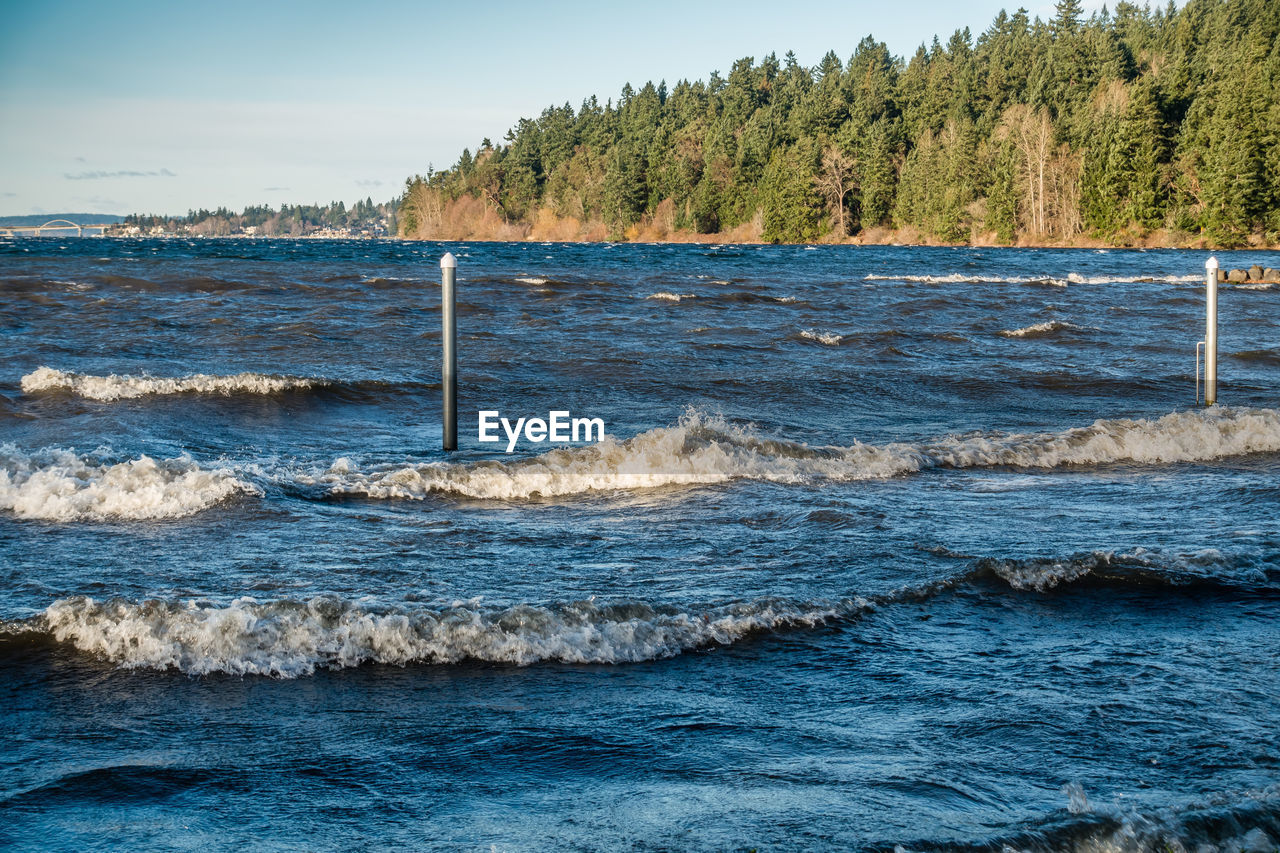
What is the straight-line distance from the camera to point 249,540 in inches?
238

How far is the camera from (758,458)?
8398 millimetres

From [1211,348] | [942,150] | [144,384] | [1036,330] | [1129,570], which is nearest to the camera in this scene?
[1129,570]

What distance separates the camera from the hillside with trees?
72.1 m

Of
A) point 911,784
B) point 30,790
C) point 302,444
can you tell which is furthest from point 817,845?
point 302,444

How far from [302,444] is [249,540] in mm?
3614

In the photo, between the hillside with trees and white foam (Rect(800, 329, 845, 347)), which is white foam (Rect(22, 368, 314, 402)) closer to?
white foam (Rect(800, 329, 845, 347))

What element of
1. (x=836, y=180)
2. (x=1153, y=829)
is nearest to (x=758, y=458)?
(x=1153, y=829)

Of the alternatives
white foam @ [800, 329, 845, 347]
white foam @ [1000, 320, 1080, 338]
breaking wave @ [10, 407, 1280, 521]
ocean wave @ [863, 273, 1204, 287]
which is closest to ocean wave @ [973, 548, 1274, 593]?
breaking wave @ [10, 407, 1280, 521]

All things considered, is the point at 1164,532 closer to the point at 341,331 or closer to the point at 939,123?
the point at 341,331

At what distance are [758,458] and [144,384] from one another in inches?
285

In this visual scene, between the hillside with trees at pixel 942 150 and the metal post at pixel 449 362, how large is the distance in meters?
68.0

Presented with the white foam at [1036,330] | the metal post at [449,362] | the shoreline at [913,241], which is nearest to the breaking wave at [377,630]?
the metal post at [449,362]

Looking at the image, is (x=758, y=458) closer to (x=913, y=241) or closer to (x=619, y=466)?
(x=619, y=466)

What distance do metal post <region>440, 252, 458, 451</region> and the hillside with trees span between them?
68.0 meters
